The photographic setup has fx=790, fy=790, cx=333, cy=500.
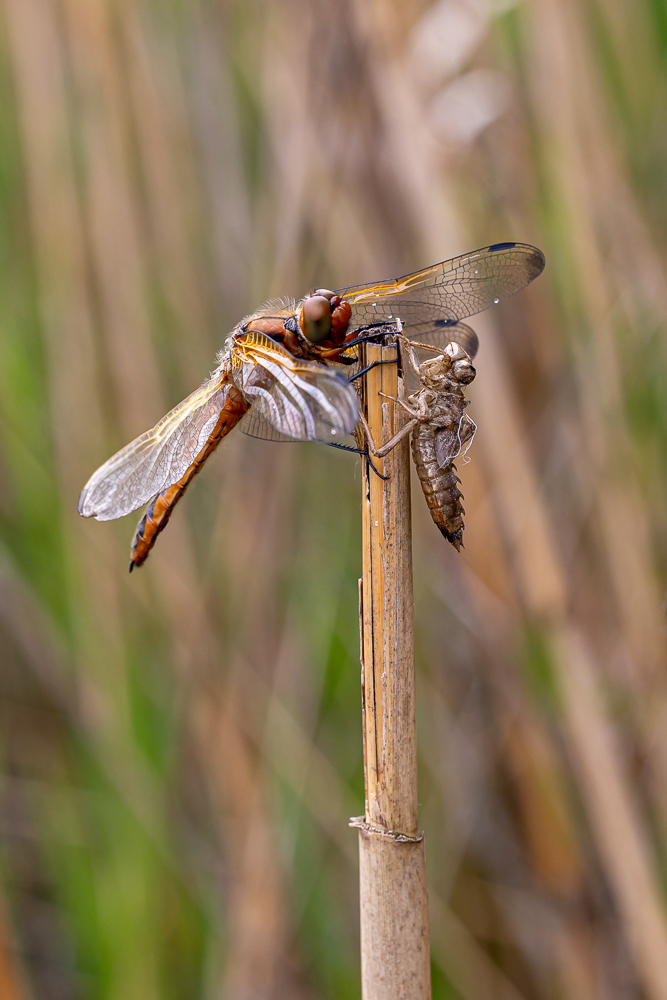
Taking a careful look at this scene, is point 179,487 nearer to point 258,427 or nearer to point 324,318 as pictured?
point 258,427

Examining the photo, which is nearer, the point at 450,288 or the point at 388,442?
the point at 388,442

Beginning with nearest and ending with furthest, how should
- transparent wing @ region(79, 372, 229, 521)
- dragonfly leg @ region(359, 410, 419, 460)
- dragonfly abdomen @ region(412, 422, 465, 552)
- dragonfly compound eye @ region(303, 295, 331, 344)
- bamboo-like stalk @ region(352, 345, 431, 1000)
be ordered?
bamboo-like stalk @ region(352, 345, 431, 1000)
dragonfly leg @ region(359, 410, 419, 460)
dragonfly abdomen @ region(412, 422, 465, 552)
dragonfly compound eye @ region(303, 295, 331, 344)
transparent wing @ region(79, 372, 229, 521)

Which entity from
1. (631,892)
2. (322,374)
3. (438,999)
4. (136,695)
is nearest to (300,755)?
(136,695)

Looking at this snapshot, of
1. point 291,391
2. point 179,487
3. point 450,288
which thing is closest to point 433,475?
point 291,391

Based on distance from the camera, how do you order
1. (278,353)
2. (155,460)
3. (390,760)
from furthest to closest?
(155,460) < (278,353) < (390,760)

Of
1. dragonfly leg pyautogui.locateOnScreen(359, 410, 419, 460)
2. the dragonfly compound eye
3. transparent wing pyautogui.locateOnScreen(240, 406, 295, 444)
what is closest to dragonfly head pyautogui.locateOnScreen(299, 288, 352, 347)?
the dragonfly compound eye

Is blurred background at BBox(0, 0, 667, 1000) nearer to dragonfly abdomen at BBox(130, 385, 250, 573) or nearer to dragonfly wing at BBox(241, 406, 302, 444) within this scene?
dragonfly abdomen at BBox(130, 385, 250, 573)
